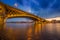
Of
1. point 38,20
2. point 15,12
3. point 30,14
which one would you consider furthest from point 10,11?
point 38,20

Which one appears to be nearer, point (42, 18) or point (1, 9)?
point (1, 9)

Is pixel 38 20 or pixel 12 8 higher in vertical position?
pixel 12 8

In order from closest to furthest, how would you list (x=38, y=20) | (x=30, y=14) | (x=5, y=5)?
(x=5, y=5) → (x=30, y=14) → (x=38, y=20)

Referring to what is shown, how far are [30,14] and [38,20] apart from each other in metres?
5.58

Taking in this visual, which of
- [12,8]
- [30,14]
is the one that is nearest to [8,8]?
[12,8]

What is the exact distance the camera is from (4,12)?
146ft

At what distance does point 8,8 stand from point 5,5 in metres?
1.26

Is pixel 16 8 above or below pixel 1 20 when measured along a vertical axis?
above

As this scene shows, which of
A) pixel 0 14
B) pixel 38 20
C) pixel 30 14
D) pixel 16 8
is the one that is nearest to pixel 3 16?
pixel 0 14

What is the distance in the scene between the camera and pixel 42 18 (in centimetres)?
5116

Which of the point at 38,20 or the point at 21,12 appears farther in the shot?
the point at 38,20

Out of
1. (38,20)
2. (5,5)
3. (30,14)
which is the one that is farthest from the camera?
(38,20)

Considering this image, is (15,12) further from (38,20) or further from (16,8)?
(38,20)

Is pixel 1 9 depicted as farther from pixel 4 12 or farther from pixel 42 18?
pixel 42 18
